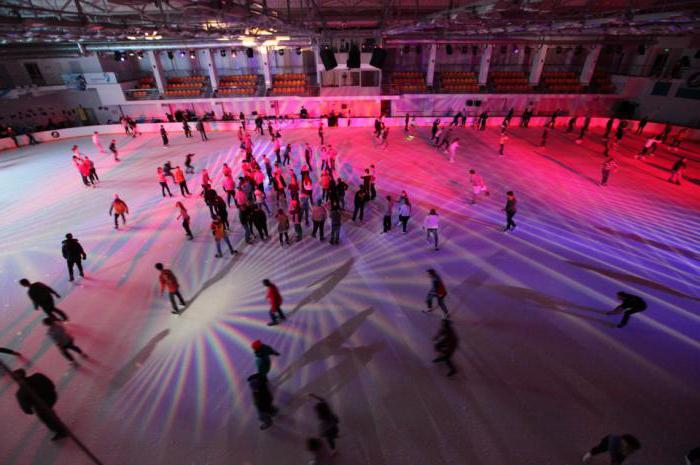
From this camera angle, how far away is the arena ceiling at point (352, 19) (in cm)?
902

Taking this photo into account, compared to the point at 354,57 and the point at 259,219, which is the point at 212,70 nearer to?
the point at 354,57

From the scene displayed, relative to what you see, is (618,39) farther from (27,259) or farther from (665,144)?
(27,259)

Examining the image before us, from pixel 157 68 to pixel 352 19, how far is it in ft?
47.8

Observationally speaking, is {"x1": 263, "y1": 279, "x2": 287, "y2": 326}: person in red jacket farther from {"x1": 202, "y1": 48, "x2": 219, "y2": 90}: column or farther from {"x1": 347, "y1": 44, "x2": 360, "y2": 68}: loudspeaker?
{"x1": 202, "y1": 48, "x2": 219, "y2": 90}: column

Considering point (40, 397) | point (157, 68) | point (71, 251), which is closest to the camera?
point (40, 397)

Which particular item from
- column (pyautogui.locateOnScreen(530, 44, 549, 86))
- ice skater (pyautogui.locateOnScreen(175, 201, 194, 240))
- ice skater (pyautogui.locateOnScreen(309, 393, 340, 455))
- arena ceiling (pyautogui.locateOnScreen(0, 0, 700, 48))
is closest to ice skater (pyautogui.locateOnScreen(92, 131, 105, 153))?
arena ceiling (pyautogui.locateOnScreen(0, 0, 700, 48))

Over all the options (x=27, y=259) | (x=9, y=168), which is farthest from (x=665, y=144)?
(x=9, y=168)

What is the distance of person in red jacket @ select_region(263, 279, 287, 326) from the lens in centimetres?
650

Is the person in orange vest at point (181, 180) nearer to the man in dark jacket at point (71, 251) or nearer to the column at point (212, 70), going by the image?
the man in dark jacket at point (71, 251)

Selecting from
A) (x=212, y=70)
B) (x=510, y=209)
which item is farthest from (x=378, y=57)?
(x=510, y=209)

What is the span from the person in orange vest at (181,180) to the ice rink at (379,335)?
30.3 inches

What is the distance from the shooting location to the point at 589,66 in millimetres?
24281

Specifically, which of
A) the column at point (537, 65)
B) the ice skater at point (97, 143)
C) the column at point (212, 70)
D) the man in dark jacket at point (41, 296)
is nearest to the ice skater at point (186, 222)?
the man in dark jacket at point (41, 296)

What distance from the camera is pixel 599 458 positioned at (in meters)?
4.68
